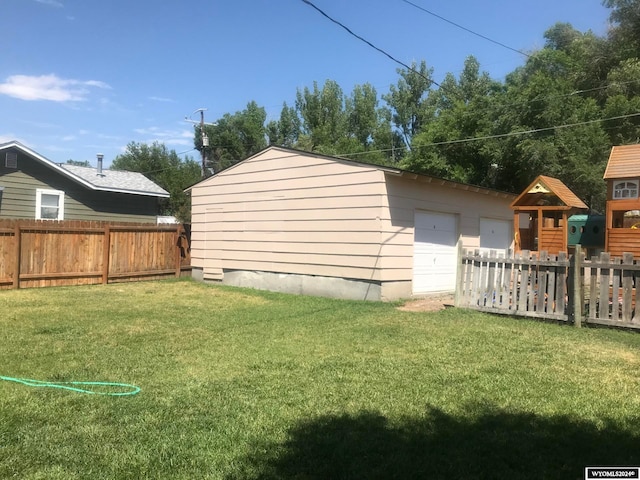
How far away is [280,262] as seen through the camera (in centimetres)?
1243

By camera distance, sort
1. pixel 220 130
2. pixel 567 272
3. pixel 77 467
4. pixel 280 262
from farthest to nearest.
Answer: pixel 220 130, pixel 280 262, pixel 567 272, pixel 77 467

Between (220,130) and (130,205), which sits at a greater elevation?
(220,130)

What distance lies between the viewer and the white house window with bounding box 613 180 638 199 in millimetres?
9148

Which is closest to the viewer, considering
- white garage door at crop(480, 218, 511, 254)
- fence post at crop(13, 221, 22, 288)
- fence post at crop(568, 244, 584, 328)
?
fence post at crop(568, 244, 584, 328)

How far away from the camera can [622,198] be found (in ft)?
30.5

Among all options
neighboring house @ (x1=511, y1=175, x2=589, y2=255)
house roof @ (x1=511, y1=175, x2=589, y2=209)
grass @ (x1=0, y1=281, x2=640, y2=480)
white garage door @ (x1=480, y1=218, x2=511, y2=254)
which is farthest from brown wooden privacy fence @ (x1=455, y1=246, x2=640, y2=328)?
white garage door @ (x1=480, y1=218, x2=511, y2=254)

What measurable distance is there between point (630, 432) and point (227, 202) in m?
11.8

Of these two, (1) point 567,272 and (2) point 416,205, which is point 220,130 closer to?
(2) point 416,205

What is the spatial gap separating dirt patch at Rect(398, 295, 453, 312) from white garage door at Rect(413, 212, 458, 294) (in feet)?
1.14

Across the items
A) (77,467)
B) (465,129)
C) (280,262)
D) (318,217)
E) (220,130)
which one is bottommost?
(77,467)

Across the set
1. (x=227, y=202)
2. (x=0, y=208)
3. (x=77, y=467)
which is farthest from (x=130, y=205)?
(x=77, y=467)

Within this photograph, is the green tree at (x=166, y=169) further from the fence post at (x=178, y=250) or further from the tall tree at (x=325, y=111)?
→ the fence post at (x=178, y=250)

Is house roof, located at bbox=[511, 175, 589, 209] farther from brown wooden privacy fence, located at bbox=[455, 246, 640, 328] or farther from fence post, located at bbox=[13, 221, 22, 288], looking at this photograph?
fence post, located at bbox=[13, 221, 22, 288]

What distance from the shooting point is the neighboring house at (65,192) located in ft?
51.7
